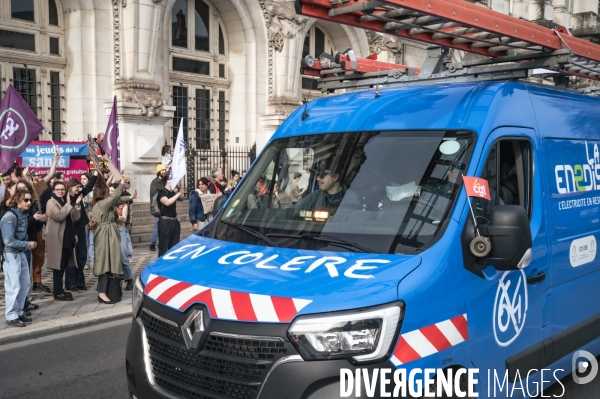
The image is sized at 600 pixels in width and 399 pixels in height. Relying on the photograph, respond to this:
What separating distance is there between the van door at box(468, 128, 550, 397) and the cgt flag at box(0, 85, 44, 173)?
747 cm

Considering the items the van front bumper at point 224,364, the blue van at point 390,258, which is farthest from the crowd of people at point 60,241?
the van front bumper at point 224,364

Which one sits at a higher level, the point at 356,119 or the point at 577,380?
the point at 356,119

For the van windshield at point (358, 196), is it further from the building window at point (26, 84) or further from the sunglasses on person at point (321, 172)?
the building window at point (26, 84)

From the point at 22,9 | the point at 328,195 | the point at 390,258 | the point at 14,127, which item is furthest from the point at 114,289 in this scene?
the point at 22,9

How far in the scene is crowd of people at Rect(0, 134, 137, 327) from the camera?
27.1 feet

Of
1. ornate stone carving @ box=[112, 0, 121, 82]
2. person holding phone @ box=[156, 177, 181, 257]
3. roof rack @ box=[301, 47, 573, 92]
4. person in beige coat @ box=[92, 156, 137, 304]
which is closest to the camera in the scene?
roof rack @ box=[301, 47, 573, 92]

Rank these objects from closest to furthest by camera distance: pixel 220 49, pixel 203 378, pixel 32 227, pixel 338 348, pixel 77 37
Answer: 1. pixel 338 348
2. pixel 203 378
3. pixel 32 227
4. pixel 77 37
5. pixel 220 49

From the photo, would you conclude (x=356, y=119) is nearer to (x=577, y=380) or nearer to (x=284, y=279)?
(x=284, y=279)

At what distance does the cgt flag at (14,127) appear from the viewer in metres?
9.59

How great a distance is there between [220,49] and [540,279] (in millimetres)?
18107

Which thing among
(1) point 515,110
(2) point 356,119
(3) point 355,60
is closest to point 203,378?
(2) point 356,119

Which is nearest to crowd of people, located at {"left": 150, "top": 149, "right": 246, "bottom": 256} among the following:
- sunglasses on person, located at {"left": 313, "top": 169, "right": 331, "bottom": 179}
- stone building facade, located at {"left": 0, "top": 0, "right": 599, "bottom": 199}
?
stone building facade, located at {"left": 0, "top": 0, "right": 599, "bottom": 199}

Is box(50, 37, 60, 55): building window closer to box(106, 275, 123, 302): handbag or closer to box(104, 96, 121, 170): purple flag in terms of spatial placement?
box(104, 96, 121, 170): purple flag

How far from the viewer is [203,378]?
11.4 ft
